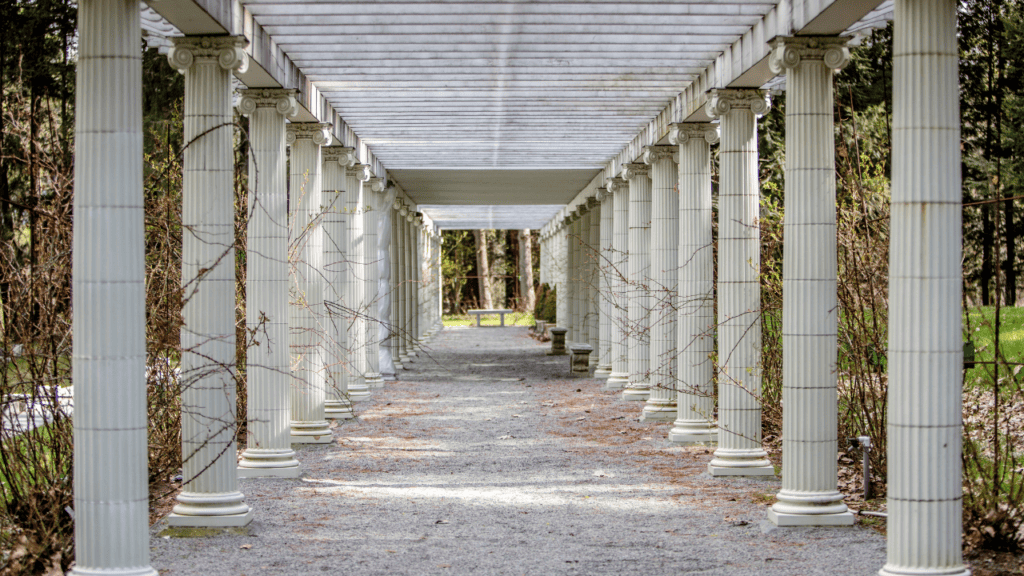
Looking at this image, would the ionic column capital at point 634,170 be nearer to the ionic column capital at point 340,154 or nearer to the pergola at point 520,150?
the pergola at point 520,150

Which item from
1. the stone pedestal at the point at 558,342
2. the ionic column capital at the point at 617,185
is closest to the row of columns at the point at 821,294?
the ionic column capital at the point at 617,185

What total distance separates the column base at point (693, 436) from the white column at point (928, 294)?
805cm

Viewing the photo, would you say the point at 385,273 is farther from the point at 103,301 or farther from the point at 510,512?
the point at 103,301

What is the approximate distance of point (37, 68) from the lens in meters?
25.3

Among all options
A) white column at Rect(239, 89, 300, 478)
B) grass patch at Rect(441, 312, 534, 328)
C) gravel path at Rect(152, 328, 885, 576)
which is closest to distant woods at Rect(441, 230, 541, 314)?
grass patch at Rect(441, 312, 534, 328)

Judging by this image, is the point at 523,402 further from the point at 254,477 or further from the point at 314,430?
the point at 254,477

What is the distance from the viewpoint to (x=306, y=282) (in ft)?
48.9

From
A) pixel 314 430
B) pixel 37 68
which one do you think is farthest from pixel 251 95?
pixel 37 68

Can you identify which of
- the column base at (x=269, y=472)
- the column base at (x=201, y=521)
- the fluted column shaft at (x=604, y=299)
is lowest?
the column base at (x=269, y=472)

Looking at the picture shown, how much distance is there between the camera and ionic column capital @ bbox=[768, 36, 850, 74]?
956 cm

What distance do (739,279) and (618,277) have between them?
412 inches

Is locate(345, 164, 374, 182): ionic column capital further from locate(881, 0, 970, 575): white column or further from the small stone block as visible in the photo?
locate(881, 0, 970, 575): white column

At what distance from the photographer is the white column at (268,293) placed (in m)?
12.3

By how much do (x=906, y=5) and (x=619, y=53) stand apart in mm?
5801
